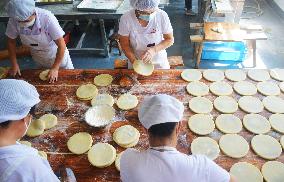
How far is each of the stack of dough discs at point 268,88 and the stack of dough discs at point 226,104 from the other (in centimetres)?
39

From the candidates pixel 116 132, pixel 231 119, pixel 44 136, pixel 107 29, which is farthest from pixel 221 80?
pixel 107 29

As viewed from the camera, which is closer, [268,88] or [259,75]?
[268,88]

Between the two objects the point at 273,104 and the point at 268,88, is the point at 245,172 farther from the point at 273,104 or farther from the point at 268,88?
the point at 268,88

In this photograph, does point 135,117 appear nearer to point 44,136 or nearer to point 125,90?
point 125,90

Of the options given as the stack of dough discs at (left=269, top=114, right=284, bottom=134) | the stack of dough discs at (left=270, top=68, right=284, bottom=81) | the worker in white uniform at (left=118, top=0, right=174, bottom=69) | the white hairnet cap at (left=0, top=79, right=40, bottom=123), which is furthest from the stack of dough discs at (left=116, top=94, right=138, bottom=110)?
the stack of dough discs at (left=270, top=68, right=284, bottom=81)

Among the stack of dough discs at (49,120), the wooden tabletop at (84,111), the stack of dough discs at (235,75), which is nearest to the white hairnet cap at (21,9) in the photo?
the wooden tabletop at (84,111)

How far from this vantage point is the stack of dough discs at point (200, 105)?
8.97 feet

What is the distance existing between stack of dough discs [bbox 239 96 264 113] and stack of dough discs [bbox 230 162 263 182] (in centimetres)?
70

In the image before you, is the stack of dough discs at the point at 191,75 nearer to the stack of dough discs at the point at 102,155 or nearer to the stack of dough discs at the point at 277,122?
the stack of dough discs at the point at 277,122

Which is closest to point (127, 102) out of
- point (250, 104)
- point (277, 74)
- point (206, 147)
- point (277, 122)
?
point (206, 147)

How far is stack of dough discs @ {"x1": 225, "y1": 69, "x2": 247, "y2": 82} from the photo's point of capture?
308 cm

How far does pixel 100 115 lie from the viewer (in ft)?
8.91

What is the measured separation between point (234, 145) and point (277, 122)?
578 mm

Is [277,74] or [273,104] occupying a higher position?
[277,74]
